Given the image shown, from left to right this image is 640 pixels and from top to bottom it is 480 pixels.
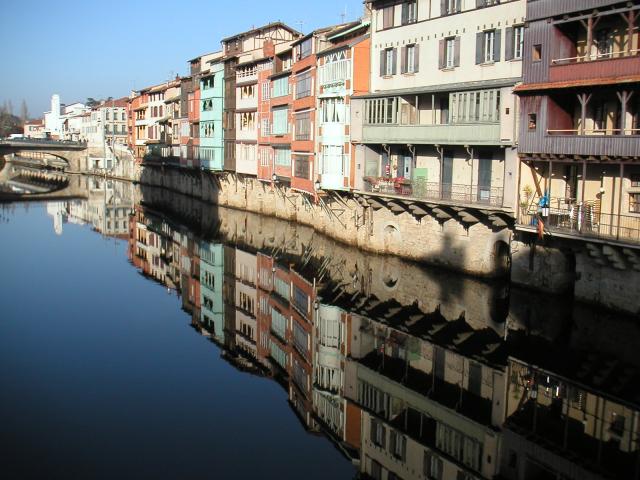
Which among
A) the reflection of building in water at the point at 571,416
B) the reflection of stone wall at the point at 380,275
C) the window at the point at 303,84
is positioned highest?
the window at the point at 303,84

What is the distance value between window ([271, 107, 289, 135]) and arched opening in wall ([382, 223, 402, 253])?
60.3ft

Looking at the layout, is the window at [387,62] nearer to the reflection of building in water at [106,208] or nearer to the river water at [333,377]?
the river water at [333,377]

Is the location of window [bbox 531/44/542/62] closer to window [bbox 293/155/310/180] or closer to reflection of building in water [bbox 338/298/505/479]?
reflection of building in water [bbox 338/298/505/479]

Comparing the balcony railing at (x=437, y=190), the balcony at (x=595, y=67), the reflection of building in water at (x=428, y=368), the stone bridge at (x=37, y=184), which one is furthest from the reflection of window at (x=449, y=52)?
the stone bridge at (x=37, y=184)

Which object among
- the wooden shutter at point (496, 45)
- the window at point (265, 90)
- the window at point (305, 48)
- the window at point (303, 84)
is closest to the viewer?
the wooden shutter at point (496, 45)

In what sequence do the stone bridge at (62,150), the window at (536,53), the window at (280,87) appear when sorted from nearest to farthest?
the window at (536,53), the window at (280,87), the stone bridge at (62,150)

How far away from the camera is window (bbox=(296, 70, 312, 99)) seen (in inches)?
1905

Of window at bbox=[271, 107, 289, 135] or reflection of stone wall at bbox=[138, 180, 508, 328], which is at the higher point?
window at bbox=[271, 107, 289, 135]

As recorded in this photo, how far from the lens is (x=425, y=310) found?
1155 inches

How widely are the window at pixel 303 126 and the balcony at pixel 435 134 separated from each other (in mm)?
9230

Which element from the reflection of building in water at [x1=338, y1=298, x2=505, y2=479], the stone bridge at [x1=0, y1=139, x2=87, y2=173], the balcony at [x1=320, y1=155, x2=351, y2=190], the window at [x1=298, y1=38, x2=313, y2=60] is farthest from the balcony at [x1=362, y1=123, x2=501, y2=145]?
the stone bridge at [x1=0, y1=139, x2=87, y2=173]

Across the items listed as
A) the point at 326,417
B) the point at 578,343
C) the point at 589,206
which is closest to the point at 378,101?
the point at 589,206

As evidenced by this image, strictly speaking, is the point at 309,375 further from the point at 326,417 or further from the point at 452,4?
the point at 452,4

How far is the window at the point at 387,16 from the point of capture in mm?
38816
